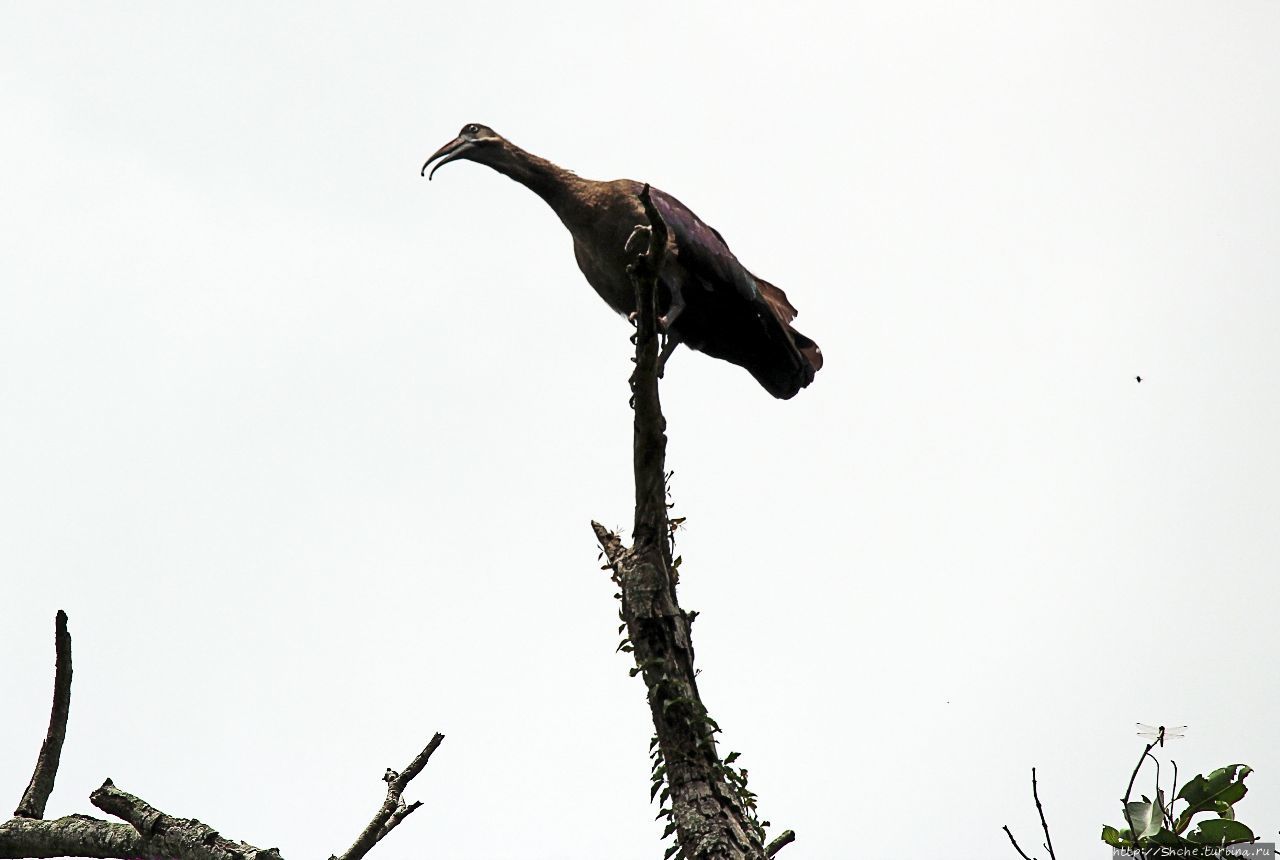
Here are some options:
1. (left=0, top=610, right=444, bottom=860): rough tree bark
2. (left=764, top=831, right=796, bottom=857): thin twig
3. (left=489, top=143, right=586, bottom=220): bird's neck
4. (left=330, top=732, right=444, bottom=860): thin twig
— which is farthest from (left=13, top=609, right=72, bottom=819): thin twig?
(left=489, top=143, right=586, bottom=220): bird's neck

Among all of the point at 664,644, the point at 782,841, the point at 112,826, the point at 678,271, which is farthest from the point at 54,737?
the point at 678,271

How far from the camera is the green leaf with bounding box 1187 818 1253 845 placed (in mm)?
3875

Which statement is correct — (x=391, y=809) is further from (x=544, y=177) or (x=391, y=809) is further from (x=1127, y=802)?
(x=544, y=177)

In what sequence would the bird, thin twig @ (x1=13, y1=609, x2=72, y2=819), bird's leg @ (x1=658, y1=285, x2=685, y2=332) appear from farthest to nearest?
the bird, bird's leg @ (x1=658, y1=285, x2=685, y2=332), thin twig @ (x1=13, y1=609, x2=72, y2=819)

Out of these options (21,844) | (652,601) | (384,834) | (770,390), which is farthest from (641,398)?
(770,390)

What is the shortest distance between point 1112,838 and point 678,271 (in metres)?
3.56

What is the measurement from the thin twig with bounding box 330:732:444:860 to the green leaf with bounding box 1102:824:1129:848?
6.36 feet

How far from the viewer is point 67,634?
147 inches

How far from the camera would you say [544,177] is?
24.2 ft

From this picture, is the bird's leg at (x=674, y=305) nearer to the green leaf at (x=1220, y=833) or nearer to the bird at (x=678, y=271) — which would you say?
the bird at (x=678, y=271)

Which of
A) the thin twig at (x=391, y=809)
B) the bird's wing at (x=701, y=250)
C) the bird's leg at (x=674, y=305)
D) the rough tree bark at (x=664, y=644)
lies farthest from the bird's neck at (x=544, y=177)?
the thin twig at (x=391, y=809)

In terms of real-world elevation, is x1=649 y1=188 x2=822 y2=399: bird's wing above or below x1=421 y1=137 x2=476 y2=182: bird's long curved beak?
below

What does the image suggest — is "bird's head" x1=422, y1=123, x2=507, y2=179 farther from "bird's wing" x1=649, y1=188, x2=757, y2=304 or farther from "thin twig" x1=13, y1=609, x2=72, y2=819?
"thin twig" x1=13, y1=609, x2=72, y2=819

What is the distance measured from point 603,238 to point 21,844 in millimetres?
3974
